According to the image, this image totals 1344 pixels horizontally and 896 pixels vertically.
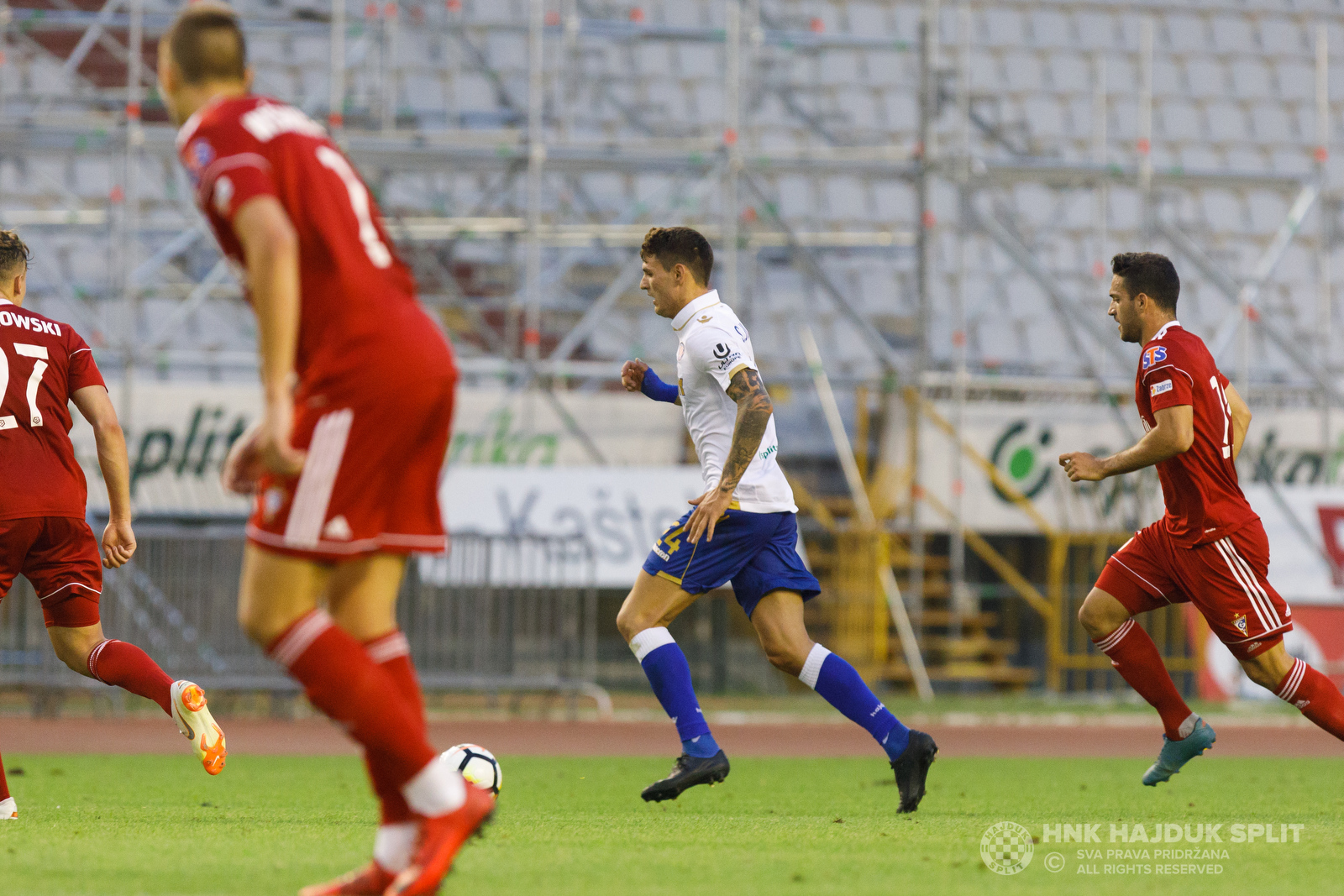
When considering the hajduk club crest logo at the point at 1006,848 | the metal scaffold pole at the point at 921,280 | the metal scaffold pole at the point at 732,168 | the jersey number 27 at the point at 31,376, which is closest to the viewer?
the hajduk club crest logo at the point at 1006,848

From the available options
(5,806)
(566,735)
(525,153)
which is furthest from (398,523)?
(525,153)

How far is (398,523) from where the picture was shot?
13.1 ft

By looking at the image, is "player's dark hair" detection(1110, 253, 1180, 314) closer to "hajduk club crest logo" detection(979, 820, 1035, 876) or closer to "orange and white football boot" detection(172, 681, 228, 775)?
"hajduk club crest logo" detection(979, 820, 1035, 876)

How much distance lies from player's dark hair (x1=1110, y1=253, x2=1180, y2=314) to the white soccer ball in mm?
3106

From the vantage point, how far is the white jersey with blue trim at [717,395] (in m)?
6.61

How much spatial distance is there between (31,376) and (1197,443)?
4.37m

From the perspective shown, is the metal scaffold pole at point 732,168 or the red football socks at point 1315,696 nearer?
the red football socks at point 1315,696

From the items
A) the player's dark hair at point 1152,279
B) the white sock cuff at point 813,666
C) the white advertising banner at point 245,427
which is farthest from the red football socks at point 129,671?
the white advertising banner at point 245,427

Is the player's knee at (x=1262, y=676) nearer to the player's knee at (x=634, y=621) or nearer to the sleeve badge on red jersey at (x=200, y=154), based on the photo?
the player's knee at (x=634, y=621)

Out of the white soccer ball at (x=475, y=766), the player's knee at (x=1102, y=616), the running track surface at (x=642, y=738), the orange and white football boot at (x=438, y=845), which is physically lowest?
the running track surface at (x=642, y=738)

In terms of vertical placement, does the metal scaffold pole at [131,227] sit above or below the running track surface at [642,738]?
above

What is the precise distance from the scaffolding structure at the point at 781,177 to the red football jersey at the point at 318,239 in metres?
12.5

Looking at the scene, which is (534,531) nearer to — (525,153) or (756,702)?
(756,702)

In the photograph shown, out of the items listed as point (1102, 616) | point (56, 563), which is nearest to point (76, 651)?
point (56, 563)
